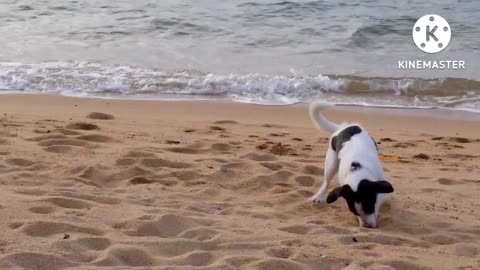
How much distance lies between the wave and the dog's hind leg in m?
4.13

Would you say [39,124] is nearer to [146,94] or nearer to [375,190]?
[146,94]

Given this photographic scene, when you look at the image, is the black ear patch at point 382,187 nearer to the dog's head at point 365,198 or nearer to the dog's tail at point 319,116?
the dog's head at point 365,198

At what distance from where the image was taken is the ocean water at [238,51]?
33.2ft

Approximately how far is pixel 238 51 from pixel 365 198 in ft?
27.3

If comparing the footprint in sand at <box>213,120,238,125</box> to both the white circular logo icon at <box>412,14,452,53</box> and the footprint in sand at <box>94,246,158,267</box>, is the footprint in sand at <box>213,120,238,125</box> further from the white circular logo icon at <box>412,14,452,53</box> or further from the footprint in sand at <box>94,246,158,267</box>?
the white circular logo icon at <box>412,14,452,53</box>

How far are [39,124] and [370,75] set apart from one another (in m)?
5.51

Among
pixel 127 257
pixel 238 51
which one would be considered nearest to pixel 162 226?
pixel 127 257

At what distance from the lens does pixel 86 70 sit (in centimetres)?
1112

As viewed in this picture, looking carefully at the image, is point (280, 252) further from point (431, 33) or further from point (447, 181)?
point (431, 33)

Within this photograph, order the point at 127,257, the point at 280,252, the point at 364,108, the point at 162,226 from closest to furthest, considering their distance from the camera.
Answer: the point at 127,257, the point at 280,252, the point at 162,226, the point at 364,108

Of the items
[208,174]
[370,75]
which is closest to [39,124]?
[208,174]

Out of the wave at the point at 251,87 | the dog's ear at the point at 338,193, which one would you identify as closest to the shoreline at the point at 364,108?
the wave at the point at 251,87

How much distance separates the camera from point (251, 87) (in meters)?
10.1

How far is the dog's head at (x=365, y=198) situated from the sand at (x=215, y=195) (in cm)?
12
